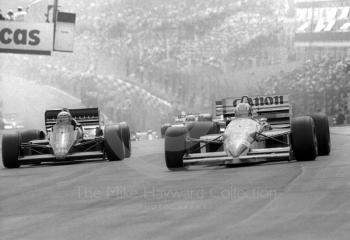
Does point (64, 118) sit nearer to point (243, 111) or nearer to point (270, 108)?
point (270, 108)

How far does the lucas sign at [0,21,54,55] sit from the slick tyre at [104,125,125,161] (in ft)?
121

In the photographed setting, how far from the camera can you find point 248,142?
48.6ft

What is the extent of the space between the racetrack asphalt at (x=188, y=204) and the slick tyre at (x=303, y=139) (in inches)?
9.5

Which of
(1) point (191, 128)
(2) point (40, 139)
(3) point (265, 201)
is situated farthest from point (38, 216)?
(2) point (40, 139)

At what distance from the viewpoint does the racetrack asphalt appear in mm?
6965

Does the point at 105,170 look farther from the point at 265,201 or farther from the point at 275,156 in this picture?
the point at 265,201

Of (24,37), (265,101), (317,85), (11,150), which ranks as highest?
(24,37)

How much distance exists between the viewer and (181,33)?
92500 millimetres

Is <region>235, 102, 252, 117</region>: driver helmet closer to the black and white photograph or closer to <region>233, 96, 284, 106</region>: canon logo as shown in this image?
the black and white photograph

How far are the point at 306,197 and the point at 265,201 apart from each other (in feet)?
1.61

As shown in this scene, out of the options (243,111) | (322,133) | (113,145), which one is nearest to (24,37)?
(113,145)

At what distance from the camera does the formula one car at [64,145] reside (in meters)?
18.6

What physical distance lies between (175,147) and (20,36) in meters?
43.6

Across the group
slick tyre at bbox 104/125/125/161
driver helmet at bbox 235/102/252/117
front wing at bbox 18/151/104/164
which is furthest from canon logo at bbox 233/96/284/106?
front wing at bbox 18/151/104/164
